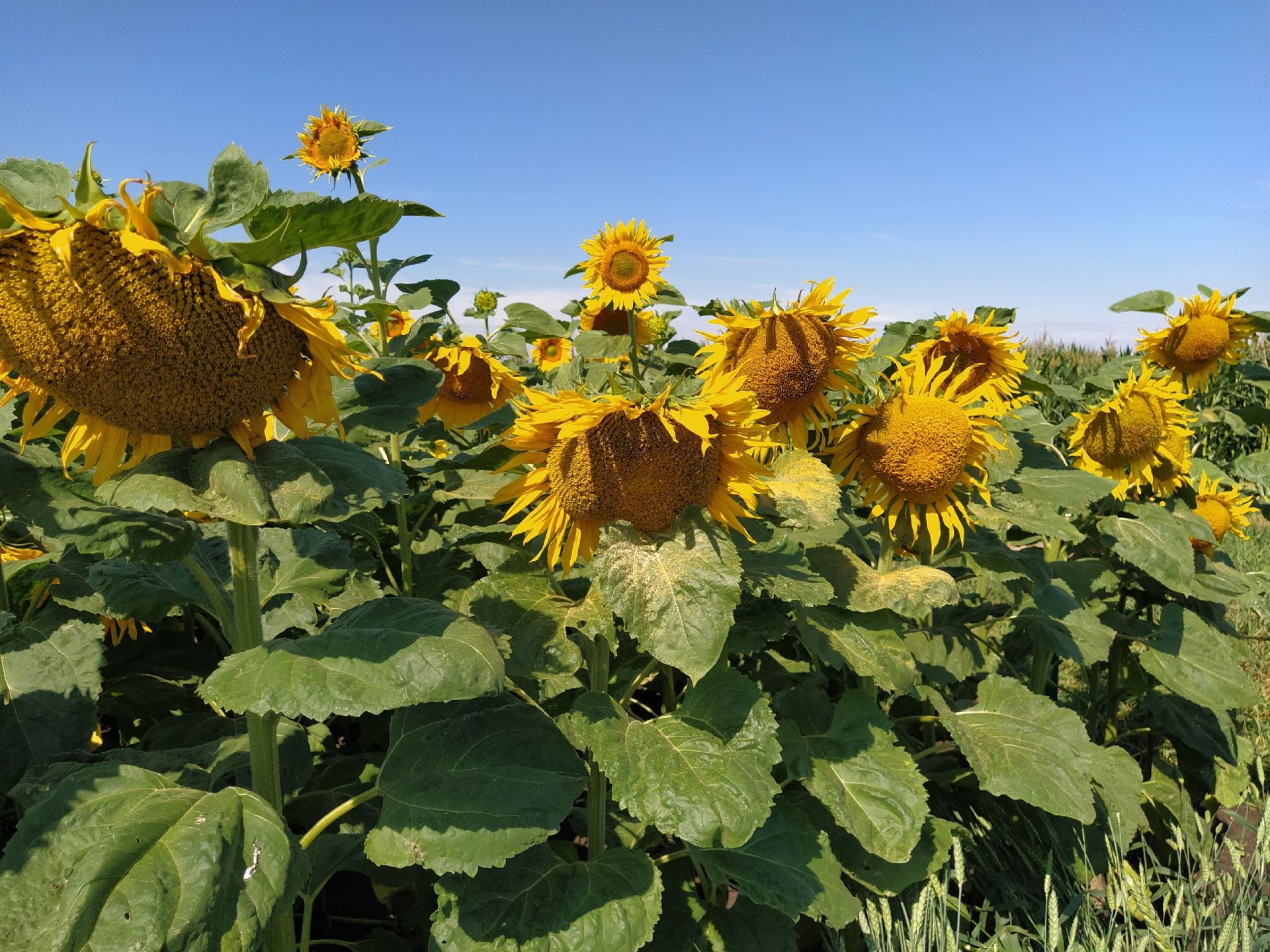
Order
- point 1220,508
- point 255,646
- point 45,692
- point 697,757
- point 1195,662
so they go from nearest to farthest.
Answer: point 255,646, point 697,757, point 45,692, point 1195,662, point 1220,508

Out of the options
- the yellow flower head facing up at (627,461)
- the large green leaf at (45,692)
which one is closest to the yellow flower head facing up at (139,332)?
the yellow flower head facing up at (627,461)

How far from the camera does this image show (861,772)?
88.4 inches

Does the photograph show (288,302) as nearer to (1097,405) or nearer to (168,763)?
(168,763)

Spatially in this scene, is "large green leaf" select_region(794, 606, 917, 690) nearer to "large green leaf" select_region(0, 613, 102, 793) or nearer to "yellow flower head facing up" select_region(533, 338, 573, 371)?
"large green leaf" select_region(0, 613, 102, 793)

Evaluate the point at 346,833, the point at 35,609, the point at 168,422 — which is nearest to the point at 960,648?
the point at 346,833

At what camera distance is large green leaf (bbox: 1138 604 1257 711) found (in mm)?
3314

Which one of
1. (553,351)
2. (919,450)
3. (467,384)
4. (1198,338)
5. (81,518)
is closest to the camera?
(81,518)

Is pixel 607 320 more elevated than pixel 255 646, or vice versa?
pixel 607 320

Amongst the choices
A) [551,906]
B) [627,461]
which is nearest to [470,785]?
[551,906]

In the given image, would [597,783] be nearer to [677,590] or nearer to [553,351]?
[677,590]

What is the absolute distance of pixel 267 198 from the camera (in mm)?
1319

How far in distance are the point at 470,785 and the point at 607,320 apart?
355cm

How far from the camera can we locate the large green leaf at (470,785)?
1.59 metres

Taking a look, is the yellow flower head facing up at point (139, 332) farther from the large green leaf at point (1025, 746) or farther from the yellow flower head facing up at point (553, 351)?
the yellow flower head facing up at point (553, 351)
